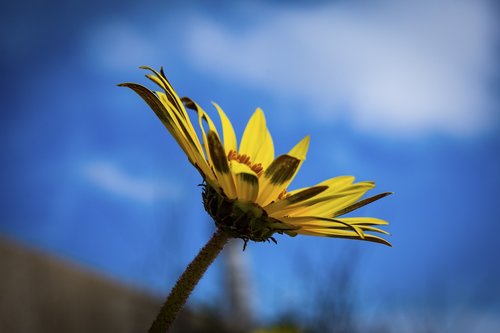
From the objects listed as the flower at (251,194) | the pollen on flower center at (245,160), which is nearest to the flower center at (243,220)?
the flower at (251,194)

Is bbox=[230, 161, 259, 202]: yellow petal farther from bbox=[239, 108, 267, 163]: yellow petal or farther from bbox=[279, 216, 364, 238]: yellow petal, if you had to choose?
bbox=[239, 108, 267, 163]: yellow petal

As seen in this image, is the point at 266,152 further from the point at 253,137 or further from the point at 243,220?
the point at 243,220

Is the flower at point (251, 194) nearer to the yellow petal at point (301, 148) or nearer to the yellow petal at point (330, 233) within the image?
the yellow petal at point (330, 233)

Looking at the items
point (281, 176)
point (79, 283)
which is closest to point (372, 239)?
point (281, 176)

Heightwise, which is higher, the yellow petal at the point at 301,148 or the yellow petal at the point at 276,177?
the yellow petal at the point at 301,148

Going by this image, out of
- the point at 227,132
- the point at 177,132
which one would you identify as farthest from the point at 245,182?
the point at 227,132

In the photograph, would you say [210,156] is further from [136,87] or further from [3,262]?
[3,262]
